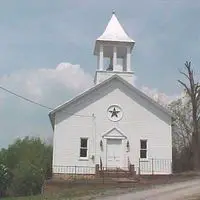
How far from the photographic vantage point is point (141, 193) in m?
23.7

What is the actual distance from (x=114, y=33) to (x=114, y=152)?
10.1 meters

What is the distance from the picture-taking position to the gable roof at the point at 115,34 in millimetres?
38369

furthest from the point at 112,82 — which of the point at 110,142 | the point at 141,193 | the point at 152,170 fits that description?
the point at 141,193

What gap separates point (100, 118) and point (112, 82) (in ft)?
9.46

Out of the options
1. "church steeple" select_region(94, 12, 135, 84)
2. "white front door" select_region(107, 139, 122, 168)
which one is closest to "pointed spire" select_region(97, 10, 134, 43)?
"church steeple" select_region(94, 12, 135, 84)

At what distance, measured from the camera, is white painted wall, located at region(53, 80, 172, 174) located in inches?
1361

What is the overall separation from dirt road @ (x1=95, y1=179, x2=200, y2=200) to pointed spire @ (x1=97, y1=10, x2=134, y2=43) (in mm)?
15348

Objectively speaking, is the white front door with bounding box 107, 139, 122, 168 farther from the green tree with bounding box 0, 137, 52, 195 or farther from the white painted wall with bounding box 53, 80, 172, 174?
the green tree with bounding box 0, 137, 52, 195

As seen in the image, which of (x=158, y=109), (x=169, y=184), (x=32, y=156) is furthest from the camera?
(x=32, y=156)

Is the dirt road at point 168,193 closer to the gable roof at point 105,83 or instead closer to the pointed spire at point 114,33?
the gable roof at point 105,83

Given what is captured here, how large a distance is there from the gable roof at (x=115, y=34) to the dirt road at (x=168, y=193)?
1533 centimetres

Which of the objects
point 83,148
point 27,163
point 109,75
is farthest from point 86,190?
point 27,163

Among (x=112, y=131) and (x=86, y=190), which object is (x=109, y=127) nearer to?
(x=112, y=131)

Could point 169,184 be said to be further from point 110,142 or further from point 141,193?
point 110,142
